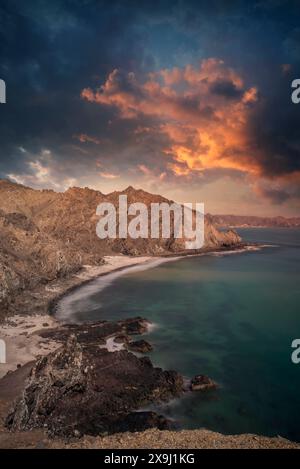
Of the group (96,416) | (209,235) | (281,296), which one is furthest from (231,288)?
(209,235)

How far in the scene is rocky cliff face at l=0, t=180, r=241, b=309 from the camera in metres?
55.9

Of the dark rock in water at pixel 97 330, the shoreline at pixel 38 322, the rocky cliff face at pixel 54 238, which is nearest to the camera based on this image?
the shoreline at pixel 38 322

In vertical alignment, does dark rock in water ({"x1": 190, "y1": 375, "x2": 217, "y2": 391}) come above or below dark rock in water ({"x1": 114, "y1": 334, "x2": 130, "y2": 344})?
below

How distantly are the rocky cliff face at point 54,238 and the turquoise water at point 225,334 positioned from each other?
34.8 ft

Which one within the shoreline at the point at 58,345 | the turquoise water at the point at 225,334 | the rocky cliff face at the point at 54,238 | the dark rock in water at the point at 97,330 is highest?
the rocky cliff face at the point at 54,238

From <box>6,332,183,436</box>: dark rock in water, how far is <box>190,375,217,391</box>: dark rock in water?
1.14 metres

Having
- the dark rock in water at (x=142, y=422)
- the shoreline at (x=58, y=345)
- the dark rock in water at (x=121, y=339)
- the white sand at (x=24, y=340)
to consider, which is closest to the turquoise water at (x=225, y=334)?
the dark rock in water at (x=142, y=422)

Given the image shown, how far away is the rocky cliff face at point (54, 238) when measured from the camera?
55906 millimetres

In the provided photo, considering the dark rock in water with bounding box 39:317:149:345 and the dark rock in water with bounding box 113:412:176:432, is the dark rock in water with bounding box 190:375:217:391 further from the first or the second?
the dark rock in water with bounding box 39:317:149:345

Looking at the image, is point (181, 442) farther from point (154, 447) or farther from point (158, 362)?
point (158, 362)

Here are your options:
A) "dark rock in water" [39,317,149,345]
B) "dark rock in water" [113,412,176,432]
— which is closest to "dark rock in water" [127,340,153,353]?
"dark rock in water" [39,317,149,345]

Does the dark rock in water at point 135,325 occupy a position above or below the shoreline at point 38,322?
below

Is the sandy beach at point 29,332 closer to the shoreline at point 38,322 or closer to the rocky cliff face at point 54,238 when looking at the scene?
the shoreline at point 38,322

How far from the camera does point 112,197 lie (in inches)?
5635
